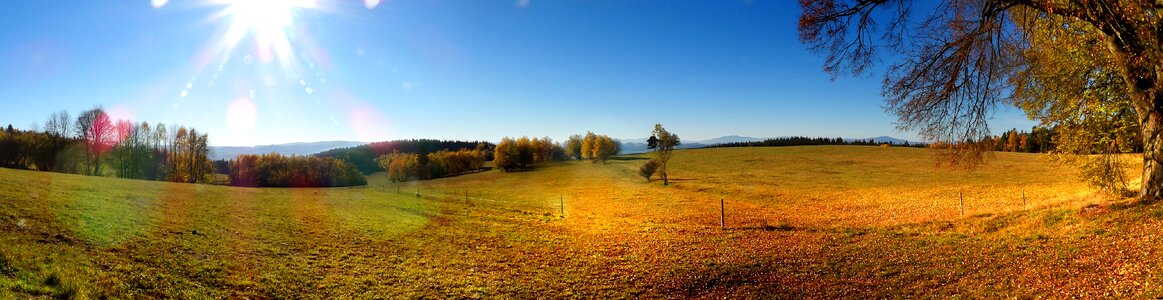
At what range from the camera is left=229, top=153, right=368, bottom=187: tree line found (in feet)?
309

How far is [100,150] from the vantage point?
67812mm

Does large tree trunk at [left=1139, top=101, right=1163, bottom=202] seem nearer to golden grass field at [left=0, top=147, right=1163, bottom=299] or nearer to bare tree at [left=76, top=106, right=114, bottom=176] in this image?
golden grass field at [left=0, top=147, right=1163, bottom=299]

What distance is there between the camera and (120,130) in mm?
72000

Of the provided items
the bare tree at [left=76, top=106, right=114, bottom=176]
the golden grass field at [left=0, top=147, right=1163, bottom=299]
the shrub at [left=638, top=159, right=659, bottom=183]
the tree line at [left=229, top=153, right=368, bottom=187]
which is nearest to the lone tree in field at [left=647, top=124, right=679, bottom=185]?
the shrub at [left=638, top=159, right=659, bottom=183]

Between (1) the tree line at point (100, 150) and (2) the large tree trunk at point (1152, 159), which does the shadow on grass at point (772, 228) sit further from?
(1) the tree line at point (100, 150)

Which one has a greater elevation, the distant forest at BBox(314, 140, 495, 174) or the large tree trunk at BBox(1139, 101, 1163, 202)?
the distant forest at BBox(314, 140, 495, 174)

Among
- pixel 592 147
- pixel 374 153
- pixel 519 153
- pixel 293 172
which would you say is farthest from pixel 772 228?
pixel 374 153

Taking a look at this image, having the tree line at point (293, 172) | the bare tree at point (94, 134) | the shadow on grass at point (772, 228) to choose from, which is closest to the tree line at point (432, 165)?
the tree line at point (293, 172)

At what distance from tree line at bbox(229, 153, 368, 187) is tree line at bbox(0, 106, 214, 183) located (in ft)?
43.8

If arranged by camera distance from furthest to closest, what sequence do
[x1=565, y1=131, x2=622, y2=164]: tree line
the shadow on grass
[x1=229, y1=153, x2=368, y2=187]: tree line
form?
[x1=565, y1=131, x2=622, y2=164]: tree line < [x1=229, y1=153, x2=368, y2=187]: tree line < the shadow on grass

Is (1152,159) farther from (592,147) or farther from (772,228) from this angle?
(592,147)

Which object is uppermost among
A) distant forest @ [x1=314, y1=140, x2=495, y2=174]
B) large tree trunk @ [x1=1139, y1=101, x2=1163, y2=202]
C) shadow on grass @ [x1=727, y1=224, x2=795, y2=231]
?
distant forest @ [x1=314, y1=140, x2=495, y2=174]

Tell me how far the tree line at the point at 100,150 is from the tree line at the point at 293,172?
1334 centimetres

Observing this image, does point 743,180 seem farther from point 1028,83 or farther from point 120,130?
point 120,130
